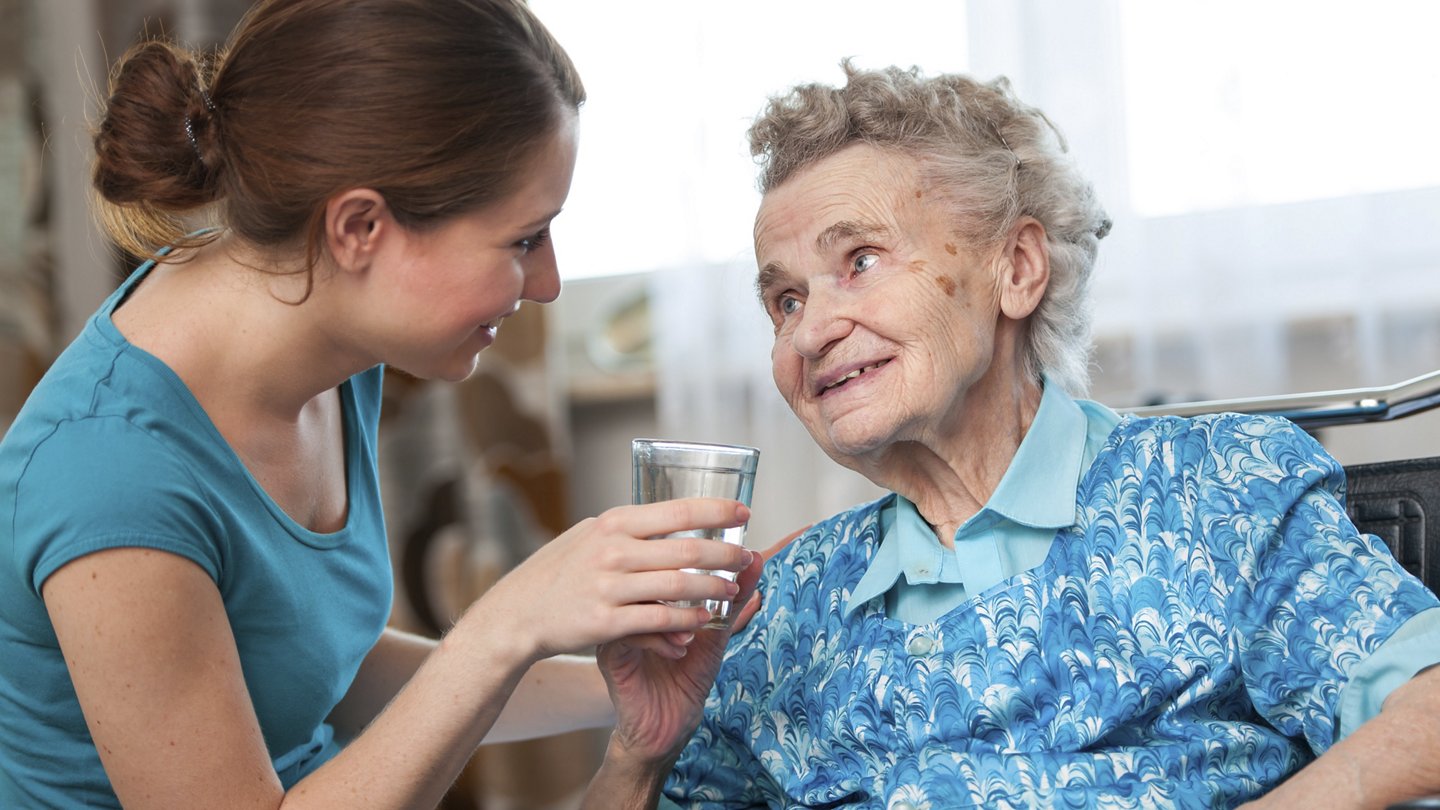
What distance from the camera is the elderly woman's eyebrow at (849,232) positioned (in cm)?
139

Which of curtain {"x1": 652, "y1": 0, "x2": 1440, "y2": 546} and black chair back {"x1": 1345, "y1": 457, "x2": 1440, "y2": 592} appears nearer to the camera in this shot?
black chair back {"x1": 1345, "y1": 457, "x2": 1440, "y2": 592}

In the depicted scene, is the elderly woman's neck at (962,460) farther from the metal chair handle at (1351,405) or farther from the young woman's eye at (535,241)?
the young woman's eye at (535,241)

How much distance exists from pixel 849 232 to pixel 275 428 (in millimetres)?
636

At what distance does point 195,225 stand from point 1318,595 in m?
1.25

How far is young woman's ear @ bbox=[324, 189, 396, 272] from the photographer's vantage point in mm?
1266

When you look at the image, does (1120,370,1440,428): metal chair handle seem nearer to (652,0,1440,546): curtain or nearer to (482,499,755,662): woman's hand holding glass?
(482,499,755,662): woman's hand holding glass

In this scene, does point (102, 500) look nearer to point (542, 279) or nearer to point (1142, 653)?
point (542, 279)

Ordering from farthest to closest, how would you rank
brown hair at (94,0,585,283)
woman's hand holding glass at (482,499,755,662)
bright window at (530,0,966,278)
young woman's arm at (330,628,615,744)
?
bright window at (530,0,966,278) < young woman's arm at (330,628,615,744) < brown hair at (94,0,585,283) < woman's hand holding glass at (482,499,755,662)

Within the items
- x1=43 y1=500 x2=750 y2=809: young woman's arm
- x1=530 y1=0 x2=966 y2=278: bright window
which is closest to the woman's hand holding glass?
x1=43 y1=500 x2=750 y2=809: young woman's arm

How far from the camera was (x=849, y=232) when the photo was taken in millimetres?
1395

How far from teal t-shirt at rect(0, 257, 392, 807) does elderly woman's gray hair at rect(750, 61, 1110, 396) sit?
2.14 feet

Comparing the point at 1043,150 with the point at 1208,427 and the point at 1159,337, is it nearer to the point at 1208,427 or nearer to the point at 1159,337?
the point at 1208,427

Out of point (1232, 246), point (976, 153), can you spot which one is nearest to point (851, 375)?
point (976, 153)

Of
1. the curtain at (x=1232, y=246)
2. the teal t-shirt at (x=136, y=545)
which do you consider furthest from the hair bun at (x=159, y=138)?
the curtain at (x=1232, y=246)
